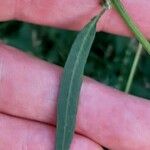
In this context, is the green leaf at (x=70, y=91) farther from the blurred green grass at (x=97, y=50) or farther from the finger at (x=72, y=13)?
the blurred green grass at (x=97, y=50)

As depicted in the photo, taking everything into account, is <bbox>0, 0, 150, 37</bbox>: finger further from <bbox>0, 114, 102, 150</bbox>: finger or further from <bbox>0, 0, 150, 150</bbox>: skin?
<bbox>0, 114, 102, 150</bbox>: finger

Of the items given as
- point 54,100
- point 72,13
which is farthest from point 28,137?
point 72,13

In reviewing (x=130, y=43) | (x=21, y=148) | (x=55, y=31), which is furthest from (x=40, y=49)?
(x=21, y=148)

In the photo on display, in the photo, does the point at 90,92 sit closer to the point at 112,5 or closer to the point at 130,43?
the point at 112,5

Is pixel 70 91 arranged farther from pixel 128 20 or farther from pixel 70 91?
pixel 128 20

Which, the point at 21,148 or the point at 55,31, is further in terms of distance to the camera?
the point at 55,31

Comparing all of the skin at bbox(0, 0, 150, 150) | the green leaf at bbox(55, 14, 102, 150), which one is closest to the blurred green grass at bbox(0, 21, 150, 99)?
the skin at bbox(0, 0, 150, 150)
